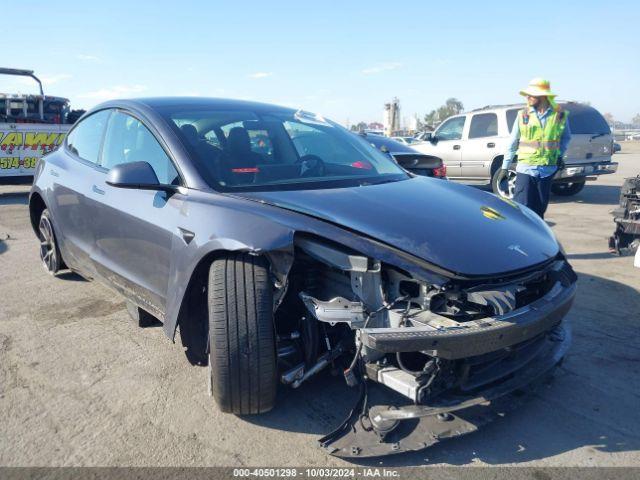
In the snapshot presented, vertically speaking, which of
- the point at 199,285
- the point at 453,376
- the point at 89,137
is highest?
the point at 89,137

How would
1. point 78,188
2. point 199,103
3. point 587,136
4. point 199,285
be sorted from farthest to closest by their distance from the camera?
point 587,136 < point 78,188 < point 199,103 < point 199,285

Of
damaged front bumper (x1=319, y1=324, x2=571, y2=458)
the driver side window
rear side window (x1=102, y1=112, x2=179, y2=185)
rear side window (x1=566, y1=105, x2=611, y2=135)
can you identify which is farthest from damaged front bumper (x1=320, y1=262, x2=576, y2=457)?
the driver side window

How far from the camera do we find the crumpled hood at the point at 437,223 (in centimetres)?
245

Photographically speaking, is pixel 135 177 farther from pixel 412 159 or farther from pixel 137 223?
pixel 412 159

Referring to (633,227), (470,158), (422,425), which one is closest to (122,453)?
(422,425)

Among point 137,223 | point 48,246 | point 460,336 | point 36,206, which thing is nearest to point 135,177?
point 137,223

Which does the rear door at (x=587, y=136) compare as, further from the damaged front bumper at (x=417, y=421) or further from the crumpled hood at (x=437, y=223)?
the damaged front bumper at (x=417, y=421)

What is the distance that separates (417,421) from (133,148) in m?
2.43

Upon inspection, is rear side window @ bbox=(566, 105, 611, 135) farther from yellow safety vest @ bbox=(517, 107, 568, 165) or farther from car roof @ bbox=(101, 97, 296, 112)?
car roof @ bbox=(101, 97, 296, 112)

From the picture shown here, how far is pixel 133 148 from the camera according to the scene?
3557mm

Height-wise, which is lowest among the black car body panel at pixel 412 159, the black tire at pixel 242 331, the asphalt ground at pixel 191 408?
the asphalt ground at pixel 191 408

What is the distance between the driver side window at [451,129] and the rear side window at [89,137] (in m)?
8.92

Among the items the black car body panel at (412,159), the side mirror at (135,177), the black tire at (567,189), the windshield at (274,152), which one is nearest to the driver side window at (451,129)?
the black tire at (567,189)

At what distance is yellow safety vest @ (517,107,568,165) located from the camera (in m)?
5.66
